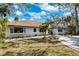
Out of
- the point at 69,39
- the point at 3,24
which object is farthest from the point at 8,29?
the point at 69,39

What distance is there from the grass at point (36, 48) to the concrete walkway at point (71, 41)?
6 cm

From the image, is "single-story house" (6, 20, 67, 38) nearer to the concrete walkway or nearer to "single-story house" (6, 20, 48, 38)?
"single-story house" (6, 20, 48, 38)

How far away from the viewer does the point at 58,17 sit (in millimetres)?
4324

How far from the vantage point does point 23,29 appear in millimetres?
4359

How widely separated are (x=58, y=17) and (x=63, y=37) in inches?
13.7

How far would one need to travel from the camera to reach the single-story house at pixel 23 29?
14.2 ft

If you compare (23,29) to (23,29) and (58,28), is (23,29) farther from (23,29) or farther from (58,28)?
(58,28)

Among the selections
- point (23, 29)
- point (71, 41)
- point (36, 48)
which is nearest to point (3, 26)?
point (23, 29)

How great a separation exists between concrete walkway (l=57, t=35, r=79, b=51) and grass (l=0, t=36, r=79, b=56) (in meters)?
0.06

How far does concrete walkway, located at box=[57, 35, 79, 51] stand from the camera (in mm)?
4292

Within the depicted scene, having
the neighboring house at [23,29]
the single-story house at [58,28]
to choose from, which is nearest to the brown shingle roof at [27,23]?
the neighboring house at [23,29]

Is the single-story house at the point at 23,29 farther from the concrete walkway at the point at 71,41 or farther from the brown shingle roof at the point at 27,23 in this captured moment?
the concrete walkway at the point at 71,41

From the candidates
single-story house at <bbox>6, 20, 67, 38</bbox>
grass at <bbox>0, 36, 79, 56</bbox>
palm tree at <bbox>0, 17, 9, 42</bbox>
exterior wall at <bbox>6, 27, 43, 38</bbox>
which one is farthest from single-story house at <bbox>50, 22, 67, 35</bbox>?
palm tree at <bbox>0, 17, 9, 42</bbox>

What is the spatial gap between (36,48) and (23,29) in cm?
39
